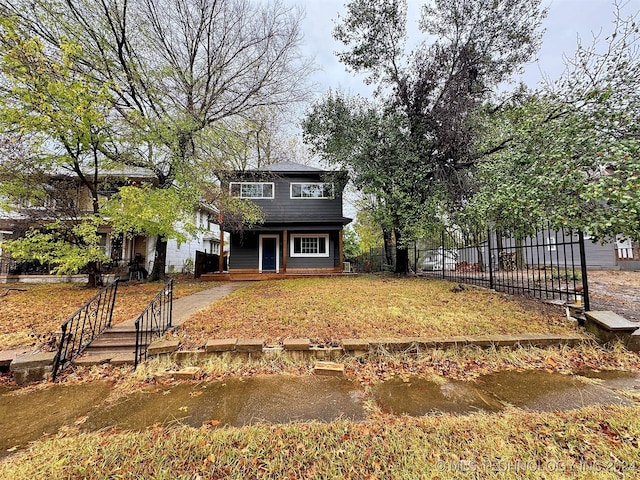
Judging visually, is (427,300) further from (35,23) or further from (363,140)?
(35,23)

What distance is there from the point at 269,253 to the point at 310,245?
2453 millimetres

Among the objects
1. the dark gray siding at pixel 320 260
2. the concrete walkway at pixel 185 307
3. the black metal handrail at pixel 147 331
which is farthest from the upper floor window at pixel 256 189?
the black metal handrail at pixel 147 331

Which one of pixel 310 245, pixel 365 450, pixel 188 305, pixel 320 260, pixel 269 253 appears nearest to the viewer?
pixel 365 450

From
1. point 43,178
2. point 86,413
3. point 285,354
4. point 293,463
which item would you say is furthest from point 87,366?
point 43,178

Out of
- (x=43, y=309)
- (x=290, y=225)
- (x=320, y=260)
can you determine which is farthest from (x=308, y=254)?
(x=43, y=309)

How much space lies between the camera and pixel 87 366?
4.01m

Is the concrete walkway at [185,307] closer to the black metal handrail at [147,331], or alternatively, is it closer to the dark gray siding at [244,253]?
the black metal handrail at [147,331]

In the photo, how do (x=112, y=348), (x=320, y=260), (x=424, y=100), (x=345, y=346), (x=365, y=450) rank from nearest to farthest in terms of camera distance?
(x=365, y=450)
(x=345, y=346)
(x=112, y=348)
(x=424, y=100)
(x=320, y=260)

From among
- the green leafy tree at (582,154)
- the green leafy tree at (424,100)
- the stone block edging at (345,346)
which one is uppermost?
the green leafy tree at (424,100)

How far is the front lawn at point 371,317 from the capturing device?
4691 millimetres

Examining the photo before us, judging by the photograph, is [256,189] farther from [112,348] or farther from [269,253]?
[112,348]

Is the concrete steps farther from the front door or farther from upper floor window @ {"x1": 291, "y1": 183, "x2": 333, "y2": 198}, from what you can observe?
upper floor window @ {"x1": 291, "y1": 183, "x2": 333, "y2": 198}

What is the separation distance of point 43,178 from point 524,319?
1447cm

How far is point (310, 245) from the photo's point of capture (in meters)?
15.4
